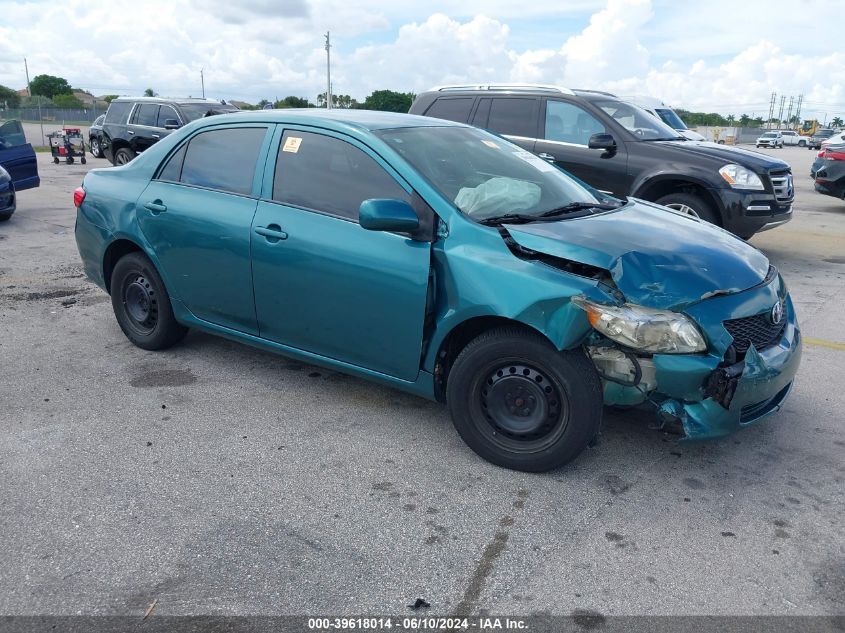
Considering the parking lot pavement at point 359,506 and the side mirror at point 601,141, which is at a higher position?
the side mirror at point 601,141

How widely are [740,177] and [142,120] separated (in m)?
14.6

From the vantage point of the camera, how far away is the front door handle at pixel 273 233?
165 inches

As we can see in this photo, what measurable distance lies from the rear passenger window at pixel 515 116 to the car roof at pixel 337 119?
460 centimetres

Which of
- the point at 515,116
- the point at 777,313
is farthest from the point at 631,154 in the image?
the point at 777,313

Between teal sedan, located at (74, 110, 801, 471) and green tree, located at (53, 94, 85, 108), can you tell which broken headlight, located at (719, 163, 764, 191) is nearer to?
teal sedan, located at (74, 110, 801, 471)

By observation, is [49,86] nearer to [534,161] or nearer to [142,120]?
[142,120]

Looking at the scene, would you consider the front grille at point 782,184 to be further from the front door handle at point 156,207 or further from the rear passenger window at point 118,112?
the rear passenger window at point 118,112

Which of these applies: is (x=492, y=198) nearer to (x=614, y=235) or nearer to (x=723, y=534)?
(x=614, y=235)

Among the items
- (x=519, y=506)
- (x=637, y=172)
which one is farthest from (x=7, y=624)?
(x=637, y=172)

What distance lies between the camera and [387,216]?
3.62 meters

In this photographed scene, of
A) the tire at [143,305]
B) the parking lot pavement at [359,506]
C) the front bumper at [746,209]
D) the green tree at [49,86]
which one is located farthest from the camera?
the green tree at [49,86]

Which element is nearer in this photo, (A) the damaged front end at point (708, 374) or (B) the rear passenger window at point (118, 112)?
(A) the damaged front end at point (708, 374)

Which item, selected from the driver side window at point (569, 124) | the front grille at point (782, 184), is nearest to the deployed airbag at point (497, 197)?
the driver side window at point (569, 124)

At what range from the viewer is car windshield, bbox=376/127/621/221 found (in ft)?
12.9
